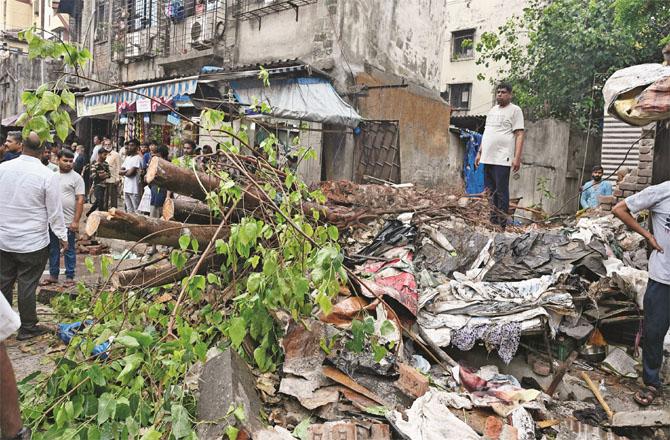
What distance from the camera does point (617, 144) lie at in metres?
10.7

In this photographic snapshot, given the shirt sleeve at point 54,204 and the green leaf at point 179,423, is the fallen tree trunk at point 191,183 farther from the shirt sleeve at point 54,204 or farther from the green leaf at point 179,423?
the green leaf at point 179,423

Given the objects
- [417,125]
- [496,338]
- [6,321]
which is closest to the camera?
[6,321]

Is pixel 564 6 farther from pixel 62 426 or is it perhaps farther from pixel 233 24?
pixel 62 426

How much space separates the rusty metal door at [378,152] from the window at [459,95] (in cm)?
1363

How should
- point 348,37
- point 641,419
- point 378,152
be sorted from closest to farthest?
1. point 641,419
2. point 348,37
3. point 378,152

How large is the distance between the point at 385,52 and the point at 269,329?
10647mm

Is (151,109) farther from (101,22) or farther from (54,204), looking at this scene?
(101,22)

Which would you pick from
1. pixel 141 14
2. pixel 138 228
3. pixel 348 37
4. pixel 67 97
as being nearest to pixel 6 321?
pixel 67 97

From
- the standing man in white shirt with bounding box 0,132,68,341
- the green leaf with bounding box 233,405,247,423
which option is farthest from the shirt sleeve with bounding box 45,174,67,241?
the green leaf with bounding box 233,405,247,423

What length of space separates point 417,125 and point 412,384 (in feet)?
35.3

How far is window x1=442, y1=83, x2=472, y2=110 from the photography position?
23406 mm

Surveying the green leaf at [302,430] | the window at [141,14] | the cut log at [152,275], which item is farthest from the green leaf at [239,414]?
the window at [141,14]

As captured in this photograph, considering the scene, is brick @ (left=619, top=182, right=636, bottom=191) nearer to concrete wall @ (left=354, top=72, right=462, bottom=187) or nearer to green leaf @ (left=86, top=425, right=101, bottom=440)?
concrete wall @ (left=354, top=72, right=462, bottom=187)

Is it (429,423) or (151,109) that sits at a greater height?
(151,109)
